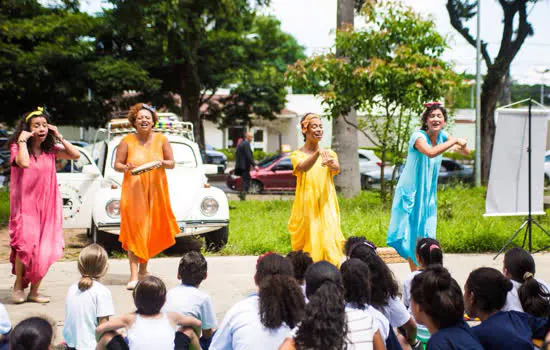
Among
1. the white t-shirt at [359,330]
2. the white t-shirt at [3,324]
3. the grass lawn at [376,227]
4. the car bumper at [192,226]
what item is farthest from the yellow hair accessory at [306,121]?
the grass lawn at [376,227]

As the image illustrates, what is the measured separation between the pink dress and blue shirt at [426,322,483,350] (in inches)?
178

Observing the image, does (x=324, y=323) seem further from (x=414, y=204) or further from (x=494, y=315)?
(x=414, y=204)

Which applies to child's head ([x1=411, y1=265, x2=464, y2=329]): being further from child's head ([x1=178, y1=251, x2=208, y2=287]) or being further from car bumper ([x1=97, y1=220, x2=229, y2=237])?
car bumper ([x1=97, y1=220, x2=229, y2=237])

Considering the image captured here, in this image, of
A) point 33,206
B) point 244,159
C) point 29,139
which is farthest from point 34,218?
point 244,159

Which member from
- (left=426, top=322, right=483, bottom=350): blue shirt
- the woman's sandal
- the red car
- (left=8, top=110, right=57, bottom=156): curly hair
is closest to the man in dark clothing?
the red car

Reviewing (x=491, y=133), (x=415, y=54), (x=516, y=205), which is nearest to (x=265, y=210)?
(x=415, y=54)

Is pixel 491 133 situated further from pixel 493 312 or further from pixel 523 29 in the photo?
pixel 493 312

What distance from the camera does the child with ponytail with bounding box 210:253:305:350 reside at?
3.89 meters

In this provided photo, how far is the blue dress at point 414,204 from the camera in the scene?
23.6 ft

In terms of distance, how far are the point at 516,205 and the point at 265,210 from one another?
19.7ft

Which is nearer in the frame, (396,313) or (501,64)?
(396,313)

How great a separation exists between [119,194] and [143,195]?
6.07ft

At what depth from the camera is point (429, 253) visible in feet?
18.4

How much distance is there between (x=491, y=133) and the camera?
25.1 meters
